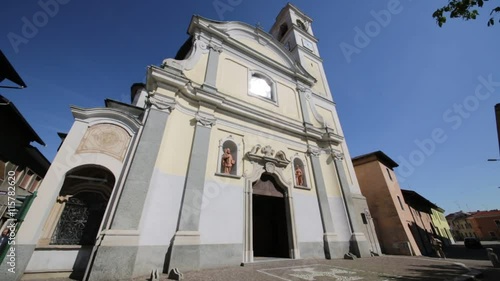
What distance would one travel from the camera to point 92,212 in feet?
21.7

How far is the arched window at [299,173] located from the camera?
32.3ft

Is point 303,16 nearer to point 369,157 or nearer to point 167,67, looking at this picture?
point 369,157

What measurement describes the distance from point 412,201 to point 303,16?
2247 cm

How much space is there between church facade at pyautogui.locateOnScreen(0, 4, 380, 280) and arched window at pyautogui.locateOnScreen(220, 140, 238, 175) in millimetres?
47

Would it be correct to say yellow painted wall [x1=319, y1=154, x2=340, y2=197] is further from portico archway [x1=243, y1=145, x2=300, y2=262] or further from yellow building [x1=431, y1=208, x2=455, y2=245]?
yellow building [x1=431, y1=208, x2=455, y2=245]

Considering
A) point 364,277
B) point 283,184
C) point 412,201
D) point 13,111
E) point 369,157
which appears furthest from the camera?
point 412,201

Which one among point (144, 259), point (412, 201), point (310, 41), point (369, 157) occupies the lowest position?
point (144, 259)

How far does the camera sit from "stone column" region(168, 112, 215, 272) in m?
5.75

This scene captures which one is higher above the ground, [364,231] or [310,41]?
[310,41]

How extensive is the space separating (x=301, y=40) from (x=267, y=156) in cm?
1520

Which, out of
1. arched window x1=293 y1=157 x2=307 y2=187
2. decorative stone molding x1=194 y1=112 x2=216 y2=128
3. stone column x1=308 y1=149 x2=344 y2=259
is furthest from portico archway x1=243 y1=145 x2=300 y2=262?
decorative stone molding x1=194 y1=112 x2=216 y2=128

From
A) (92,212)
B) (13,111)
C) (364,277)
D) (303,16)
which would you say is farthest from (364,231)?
(303,16)

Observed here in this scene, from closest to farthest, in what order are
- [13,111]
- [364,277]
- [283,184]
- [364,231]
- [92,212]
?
[364,277]
[92,212]
[13,111]
[283,184]
[364,231]

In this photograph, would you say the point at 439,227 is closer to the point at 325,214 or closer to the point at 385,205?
the point at 385,205
